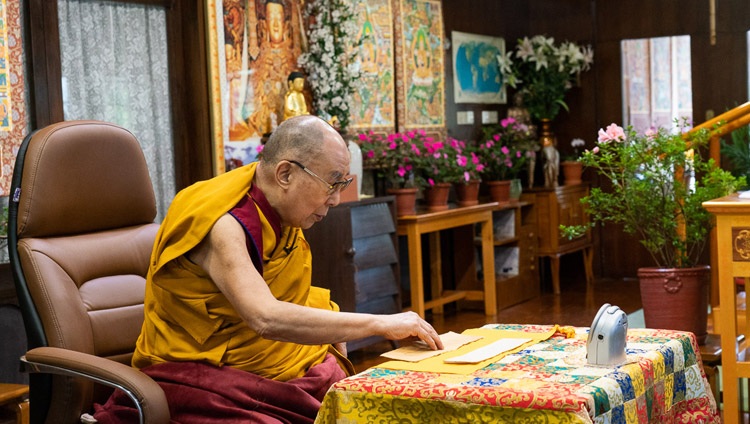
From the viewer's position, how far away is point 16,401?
3.25 m

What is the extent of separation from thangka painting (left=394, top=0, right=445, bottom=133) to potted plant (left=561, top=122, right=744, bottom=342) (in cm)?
266

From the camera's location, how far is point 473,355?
2.00 meters

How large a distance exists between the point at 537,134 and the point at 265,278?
5750 millimetres

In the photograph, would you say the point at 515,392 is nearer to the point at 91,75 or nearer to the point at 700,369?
the point at 700,369

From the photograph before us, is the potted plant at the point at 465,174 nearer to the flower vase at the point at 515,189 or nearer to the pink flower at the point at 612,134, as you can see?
the flower vase at the point at 515,189

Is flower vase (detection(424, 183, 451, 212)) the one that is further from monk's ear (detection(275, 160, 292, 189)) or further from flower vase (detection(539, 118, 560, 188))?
monk's ear (detection(275, 160, 292, 189))

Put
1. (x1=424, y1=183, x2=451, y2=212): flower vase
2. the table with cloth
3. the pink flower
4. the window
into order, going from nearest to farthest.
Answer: the table with cloth → the pink flower → (x1=424, y1=183, x2=451, y2=212): flower vase → the window

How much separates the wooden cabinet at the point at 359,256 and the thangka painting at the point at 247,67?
25.3 inches

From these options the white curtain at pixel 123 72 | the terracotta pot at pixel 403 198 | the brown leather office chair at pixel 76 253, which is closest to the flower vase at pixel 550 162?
the terracotta pot at pixel 403 198

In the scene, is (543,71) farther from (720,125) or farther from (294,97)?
(720,125)

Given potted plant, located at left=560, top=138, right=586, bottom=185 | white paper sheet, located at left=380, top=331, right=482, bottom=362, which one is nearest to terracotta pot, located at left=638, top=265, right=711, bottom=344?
white paper sheet, located at left=380, top=331, right=482, bottom=362

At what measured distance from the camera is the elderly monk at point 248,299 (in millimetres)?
2119

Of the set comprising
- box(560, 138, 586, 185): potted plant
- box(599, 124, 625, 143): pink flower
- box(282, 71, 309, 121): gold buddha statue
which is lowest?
box(560, 138, 586, 185): potted plant

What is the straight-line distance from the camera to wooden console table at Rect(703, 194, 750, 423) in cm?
321
